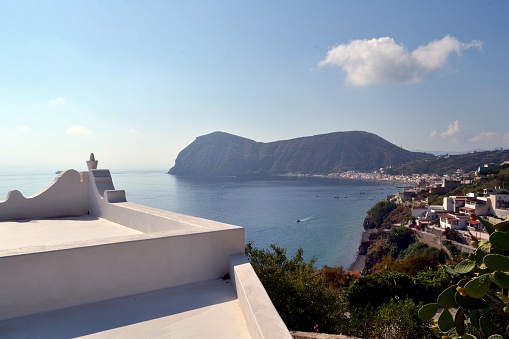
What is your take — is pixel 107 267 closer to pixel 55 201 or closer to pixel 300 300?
pixel 300 300

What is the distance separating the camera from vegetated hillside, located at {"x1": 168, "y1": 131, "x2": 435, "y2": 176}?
135125 millimetres

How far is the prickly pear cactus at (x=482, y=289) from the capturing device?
7.65ft

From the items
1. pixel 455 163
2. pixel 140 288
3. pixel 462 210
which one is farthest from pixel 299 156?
pixel 140 288

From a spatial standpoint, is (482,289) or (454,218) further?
(454,218)

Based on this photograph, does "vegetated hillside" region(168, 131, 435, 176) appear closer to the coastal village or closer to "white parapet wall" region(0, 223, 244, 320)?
the coastal village

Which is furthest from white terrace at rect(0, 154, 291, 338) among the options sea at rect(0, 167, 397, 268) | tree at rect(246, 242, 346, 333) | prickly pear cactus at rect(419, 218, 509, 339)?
sea at rect(0, 167, 397, 268)

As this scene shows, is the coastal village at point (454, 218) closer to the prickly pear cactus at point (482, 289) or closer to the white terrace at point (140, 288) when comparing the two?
the prickly pear cactus at point (482, 289)

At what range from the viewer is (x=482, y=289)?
2.35 metres

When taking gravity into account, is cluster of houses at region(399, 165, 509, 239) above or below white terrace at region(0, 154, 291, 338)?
below

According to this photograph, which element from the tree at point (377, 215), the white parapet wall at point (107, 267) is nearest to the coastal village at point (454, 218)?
the tree at point (377, 215)

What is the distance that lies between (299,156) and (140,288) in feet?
457

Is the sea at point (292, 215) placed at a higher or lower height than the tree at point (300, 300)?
lower

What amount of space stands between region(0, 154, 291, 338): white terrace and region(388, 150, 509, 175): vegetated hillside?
10900 centimetres

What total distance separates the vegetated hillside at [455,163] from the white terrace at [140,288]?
358 ft
